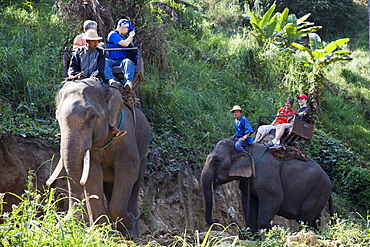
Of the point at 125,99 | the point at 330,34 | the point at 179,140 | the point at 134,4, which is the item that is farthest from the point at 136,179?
the point at 330,34

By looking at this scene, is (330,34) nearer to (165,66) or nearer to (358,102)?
(358,102)

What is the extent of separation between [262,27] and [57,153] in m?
10.2

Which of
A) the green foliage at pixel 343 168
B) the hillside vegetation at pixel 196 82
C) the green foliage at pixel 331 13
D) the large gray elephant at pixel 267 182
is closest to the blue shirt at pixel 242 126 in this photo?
the large gray elephant at pixel 267 182

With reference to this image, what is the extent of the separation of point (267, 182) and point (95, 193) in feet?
12.6

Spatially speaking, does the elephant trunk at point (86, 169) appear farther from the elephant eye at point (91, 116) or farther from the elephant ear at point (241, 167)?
the elephant ear at point (241, 167)

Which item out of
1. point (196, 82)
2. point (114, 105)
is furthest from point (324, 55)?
point (114, 105)

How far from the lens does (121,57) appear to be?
772 centimetres

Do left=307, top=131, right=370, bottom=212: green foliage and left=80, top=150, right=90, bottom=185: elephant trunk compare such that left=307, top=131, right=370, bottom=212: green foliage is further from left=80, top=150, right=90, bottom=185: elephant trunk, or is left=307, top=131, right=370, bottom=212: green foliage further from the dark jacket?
left=80, top=150, right=90, bottom=185: elephant trunk

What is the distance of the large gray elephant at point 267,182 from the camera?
9.57 meters

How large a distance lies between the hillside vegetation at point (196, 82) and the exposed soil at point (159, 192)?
0.81 feet

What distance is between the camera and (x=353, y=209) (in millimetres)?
13516

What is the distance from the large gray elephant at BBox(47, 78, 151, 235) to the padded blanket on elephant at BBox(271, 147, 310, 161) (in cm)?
337

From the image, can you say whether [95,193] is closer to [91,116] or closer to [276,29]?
[91,116]

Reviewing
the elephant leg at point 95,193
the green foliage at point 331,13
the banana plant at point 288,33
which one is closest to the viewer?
the elephant leg at point 95,193
